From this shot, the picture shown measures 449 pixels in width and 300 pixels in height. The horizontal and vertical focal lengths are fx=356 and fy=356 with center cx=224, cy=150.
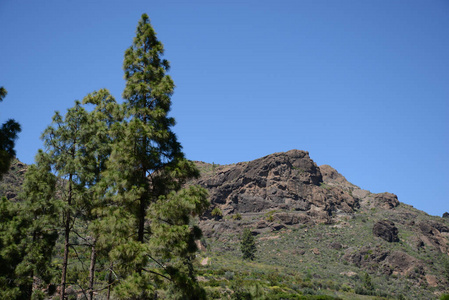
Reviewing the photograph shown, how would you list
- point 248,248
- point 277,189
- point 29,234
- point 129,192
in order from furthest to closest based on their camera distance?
point 277,189 < point 248,248 < point 29,234 < point 129,192

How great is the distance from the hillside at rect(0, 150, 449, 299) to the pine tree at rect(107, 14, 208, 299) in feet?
59.2

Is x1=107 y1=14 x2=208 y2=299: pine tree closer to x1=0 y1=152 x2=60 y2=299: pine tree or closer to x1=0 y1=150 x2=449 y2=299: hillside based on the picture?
x1=0 y1=152 x2=60 y2=299: pine tree

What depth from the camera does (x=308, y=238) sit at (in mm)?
93500

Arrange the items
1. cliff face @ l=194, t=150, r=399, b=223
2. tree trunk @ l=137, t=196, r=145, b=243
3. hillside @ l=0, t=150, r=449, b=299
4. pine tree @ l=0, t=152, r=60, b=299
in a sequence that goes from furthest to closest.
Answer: cliff face @ l=194, t=150, r=399, b=223
hillside @ l=0, t=150, r=449, b=299
pine tree @ l=0, t=152, r=60, b=299
tree trunk @ l=137, t=196, r=145, b=243

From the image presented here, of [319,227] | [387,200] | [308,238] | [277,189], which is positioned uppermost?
[277,189]

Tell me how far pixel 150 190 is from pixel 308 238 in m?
86.4

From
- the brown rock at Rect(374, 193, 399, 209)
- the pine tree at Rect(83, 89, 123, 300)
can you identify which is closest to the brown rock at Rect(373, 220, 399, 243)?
the brown rock at Rect(374, 193, 399, 209)

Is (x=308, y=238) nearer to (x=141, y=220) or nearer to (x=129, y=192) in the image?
(x=141, y=220)

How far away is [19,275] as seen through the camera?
55.9 ft

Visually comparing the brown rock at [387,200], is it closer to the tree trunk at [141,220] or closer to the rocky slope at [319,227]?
the rocky slope at [319,227]

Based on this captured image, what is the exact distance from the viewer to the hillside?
52469mm

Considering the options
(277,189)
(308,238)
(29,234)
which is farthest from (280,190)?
(29,234)

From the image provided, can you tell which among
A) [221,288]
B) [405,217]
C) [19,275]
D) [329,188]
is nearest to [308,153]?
[329,188]

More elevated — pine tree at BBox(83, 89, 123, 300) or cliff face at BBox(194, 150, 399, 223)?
cliff face at BBox(194, 150, 399, 223)
